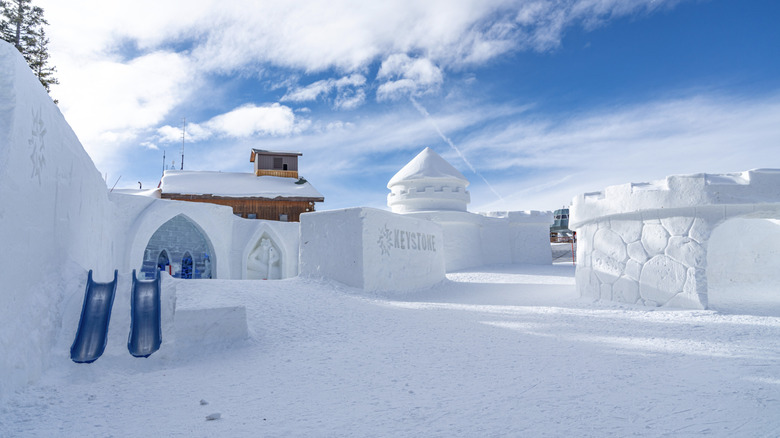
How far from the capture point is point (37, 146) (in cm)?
425

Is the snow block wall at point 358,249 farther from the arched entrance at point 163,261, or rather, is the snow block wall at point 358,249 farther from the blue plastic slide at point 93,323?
the arched entrance at point 163,261

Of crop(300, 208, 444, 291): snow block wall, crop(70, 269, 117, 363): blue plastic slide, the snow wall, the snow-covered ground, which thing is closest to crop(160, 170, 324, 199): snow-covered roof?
the snow wall

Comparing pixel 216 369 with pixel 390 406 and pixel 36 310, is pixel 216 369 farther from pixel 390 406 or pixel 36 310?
pixel 390 406

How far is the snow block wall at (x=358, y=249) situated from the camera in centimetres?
930

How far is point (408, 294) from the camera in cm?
1039

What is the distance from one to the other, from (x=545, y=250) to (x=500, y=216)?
247 cm

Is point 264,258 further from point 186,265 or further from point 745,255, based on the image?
point 745,255

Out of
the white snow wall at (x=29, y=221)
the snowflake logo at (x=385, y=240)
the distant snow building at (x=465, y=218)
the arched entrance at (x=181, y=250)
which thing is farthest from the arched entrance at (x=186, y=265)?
the white snow wall at (x=29, y=221)

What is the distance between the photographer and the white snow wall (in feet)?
10.9

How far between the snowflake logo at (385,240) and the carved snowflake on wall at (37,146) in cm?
655

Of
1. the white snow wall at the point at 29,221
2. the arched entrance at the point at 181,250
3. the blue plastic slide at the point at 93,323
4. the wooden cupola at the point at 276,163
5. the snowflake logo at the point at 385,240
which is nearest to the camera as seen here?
the white snow wall at the point at 29,221

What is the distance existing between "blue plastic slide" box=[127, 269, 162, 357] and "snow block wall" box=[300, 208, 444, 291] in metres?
4.50

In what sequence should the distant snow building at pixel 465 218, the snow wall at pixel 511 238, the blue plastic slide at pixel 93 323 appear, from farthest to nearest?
the snow wall at pixel 511 238 < the distant snow building at pixel 465 218 < the blue plastic slide at pixel 93 323

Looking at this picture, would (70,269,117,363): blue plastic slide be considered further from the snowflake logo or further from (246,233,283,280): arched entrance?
(246,233,283,280): arched entrance
